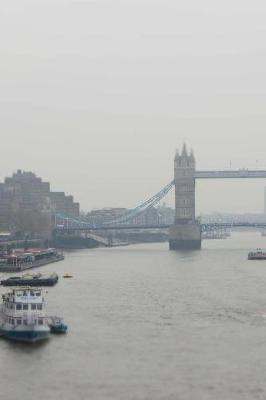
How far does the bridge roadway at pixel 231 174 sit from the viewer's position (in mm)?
181750

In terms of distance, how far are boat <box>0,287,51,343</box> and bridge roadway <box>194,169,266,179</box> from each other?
12774cm

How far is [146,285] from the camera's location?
275 ft

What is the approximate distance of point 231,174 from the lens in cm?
18188

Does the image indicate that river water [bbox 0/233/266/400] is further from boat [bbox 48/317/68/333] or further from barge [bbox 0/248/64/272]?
barge [bbox 0/248/64/272]

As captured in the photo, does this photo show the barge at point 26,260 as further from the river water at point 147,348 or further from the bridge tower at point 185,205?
the bridge tower at point 185,205

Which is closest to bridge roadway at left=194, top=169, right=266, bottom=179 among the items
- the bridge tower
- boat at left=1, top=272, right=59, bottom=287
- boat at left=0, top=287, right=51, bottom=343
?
the bridge tower

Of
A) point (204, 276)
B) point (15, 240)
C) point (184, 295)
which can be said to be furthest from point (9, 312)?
point (15, 240)

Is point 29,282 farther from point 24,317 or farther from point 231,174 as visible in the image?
point 231,174

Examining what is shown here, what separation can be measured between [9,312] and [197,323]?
34.1 feet

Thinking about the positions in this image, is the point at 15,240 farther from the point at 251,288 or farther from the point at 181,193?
the point at 251,288

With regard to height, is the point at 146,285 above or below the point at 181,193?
below

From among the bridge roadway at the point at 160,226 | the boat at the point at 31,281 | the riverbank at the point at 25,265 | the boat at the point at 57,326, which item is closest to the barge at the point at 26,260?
the riverbank at the point at 25,265

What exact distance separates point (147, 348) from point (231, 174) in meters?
134

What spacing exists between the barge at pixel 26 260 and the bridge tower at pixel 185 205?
4130 cm
